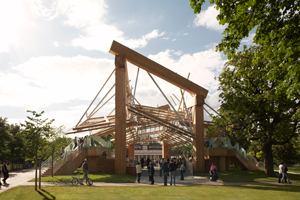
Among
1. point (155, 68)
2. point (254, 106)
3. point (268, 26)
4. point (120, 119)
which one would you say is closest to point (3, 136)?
point (120, 119)

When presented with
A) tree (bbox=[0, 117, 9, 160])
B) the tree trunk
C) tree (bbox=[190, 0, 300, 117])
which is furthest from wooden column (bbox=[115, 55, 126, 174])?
tree (bbox=[0, 117, 9, 160])

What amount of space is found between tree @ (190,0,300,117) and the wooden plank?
15.9 metres

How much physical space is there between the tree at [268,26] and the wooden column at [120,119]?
1478cm

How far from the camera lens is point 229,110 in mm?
20875

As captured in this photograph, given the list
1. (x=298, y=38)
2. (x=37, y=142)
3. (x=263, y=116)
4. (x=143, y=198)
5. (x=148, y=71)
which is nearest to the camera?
(x=298, y=38)

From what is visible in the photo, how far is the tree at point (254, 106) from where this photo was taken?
19.0 meters

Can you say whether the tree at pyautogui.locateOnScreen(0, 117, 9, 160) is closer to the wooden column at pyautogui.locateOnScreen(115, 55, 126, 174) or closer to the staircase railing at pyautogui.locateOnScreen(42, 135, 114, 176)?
the staircase railing at pyautogui.locateOnScreen(42, 135, 114, 176)

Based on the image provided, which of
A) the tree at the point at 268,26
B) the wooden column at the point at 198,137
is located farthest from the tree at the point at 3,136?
the tree at the point at 268,26

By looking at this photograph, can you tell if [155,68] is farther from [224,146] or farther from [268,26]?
[268,26]

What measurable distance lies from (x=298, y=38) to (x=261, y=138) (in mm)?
15137

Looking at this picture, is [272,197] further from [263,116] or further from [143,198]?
[263,116]

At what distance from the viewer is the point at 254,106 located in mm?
19078

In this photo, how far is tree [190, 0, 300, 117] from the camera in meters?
7.25

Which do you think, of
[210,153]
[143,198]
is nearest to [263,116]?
[210,153]
